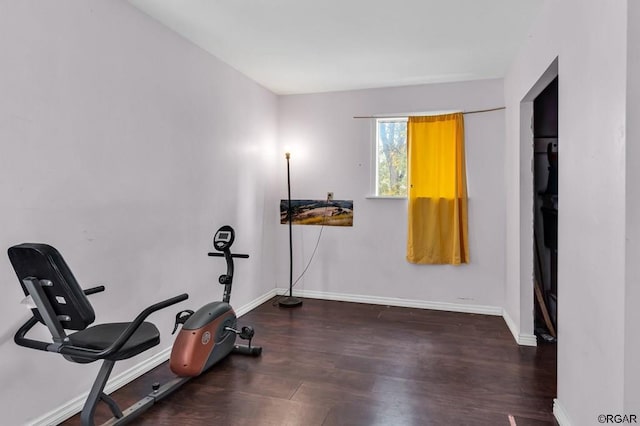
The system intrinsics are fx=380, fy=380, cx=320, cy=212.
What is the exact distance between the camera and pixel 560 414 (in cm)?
211

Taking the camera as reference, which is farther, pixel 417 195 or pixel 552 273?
pixel 417 195

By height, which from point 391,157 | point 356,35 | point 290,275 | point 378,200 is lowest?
point 290,275

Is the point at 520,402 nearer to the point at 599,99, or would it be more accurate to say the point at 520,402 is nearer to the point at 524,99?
the point at 599,99

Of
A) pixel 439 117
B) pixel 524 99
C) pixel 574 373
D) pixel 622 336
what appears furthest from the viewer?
pixel 439 117

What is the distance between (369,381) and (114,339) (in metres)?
1.65

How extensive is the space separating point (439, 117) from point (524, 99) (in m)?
1.12

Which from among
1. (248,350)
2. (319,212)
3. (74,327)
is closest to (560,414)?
(248,350)

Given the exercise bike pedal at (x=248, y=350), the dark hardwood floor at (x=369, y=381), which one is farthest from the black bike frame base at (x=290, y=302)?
the exercise bike pedal at (x=248, y=350)

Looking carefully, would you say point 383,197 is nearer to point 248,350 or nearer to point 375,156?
point 375,156

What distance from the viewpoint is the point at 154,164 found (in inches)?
111

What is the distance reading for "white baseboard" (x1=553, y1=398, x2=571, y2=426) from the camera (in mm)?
2032

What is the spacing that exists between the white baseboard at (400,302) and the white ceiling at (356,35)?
2.49 m

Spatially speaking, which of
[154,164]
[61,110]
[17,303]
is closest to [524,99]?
[154,164]

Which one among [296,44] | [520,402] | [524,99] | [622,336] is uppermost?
[296,44]
